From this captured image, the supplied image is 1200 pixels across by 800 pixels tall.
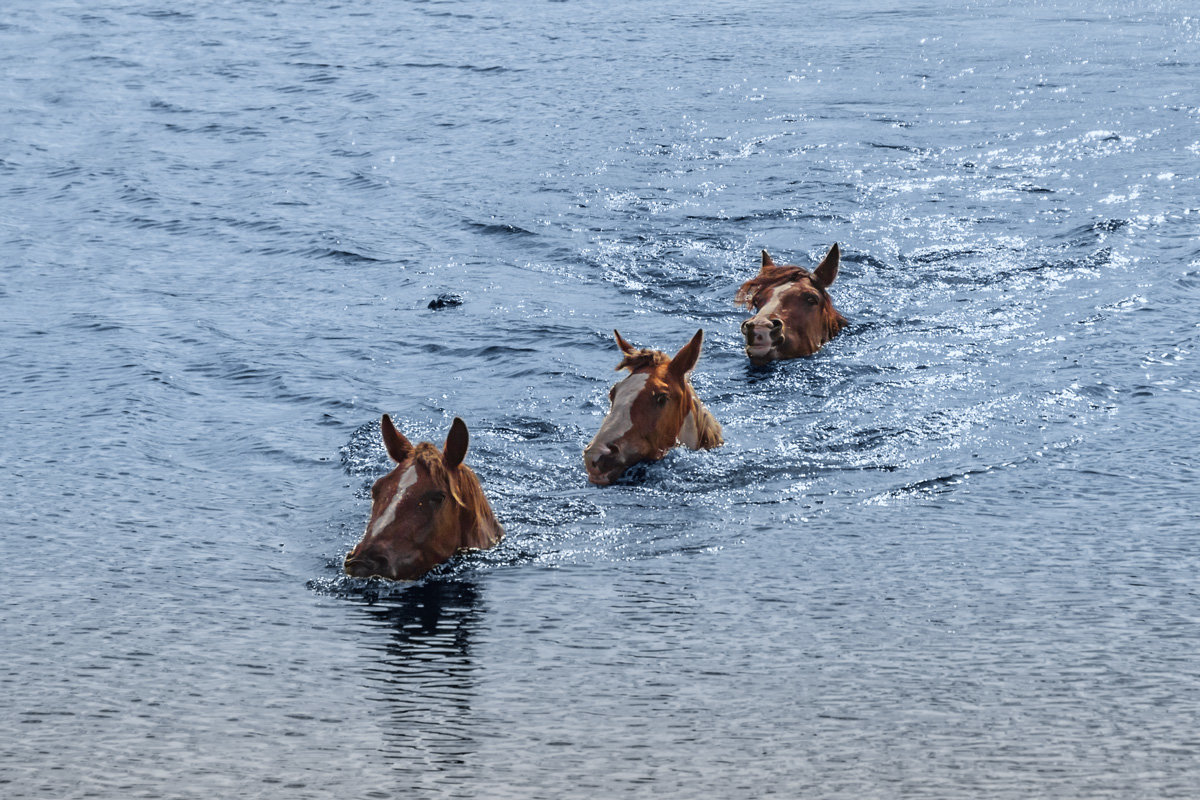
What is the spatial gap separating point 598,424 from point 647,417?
1.82m

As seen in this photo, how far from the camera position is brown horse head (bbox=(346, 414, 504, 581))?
8898mm

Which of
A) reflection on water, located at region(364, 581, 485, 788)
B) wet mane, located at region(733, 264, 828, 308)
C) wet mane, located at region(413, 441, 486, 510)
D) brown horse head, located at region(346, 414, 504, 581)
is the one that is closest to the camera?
reflection on water, located at region(364, 581, 485, 788)

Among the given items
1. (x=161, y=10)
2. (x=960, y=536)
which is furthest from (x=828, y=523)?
(x=161, y=10)

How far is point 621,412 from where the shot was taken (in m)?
11.1

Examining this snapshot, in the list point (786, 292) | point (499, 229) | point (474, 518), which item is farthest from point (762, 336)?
point (499, 229)

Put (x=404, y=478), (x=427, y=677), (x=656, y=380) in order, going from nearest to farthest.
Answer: (x=427, y=677) → (x=404, y=478) → (x=656, y=380)

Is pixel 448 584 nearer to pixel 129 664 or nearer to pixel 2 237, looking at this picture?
pixel 129 664

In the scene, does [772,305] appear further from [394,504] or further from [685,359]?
[394,504]

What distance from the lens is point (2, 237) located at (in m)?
19.2

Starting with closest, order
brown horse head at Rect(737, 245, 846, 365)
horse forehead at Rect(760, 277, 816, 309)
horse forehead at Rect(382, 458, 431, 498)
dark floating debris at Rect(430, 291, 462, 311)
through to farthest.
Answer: horse forehead at Rect(382, 458, 431, 498)
brown horse head at Rect(737, 245, 846, 365)
horse forehead at Rect(760, 277, 816, 309)
dark floating debris at Rect(430, 291, 462, 311)

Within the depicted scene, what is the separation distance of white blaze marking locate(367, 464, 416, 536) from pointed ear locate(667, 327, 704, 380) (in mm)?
2786

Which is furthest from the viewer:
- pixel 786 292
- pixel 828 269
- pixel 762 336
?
pixel 828 269

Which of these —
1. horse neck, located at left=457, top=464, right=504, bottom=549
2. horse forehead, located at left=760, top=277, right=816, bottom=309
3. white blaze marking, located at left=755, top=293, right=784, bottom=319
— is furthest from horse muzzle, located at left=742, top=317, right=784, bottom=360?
horse neck, located at left=457, top=464, right=504, bottom=549

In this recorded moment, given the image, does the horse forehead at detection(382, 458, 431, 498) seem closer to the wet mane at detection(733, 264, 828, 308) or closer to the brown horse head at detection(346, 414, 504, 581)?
the brown horse head at detection(346, 414, 504, 581)
